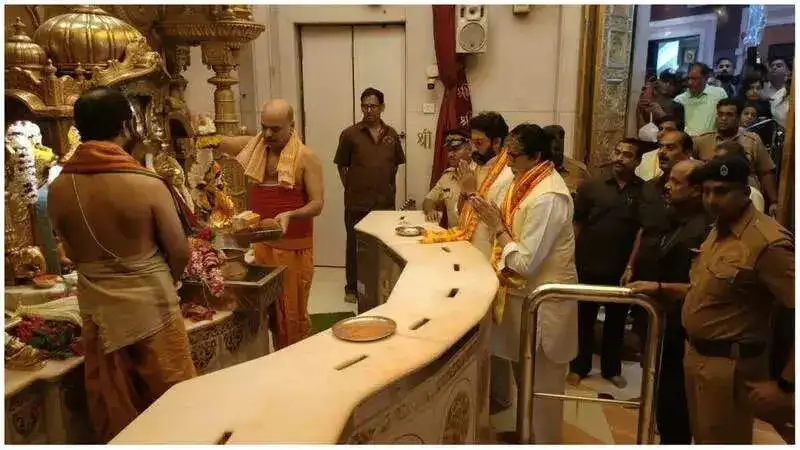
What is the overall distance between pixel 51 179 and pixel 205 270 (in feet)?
2.90

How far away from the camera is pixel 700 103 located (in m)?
5.68

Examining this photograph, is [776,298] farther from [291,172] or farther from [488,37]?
[488,37]

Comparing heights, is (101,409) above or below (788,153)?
below

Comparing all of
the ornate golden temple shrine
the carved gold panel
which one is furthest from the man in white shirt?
the carved gold panel

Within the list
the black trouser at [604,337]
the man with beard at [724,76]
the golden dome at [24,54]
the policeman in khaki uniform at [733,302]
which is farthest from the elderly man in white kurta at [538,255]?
the man with beard at [724,76]

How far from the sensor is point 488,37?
619 cm

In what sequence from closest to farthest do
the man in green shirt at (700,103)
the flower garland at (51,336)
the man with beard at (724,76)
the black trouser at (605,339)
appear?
the flower garland at (51,336) < the black trouser at (605,339) < the man in green shirt at (700,103) < the man with beard at (724,76)

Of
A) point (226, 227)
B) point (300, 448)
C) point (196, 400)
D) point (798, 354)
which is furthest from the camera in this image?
point (226, 227)

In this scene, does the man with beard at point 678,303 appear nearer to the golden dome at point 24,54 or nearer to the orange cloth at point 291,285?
the orange cloth at point 291,285

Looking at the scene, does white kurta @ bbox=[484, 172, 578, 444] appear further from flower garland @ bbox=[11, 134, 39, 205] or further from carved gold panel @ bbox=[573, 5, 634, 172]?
carved gold panel @ bbox=[573, 5, 634, 172]

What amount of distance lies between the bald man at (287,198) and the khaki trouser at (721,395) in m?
2.27

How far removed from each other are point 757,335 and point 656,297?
1.30 feet

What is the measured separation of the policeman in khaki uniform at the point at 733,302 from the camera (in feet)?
7.18

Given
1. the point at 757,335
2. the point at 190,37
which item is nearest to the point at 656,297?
the point at 757,335
